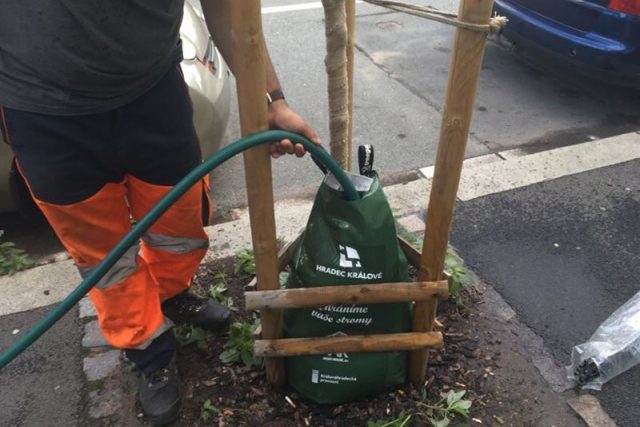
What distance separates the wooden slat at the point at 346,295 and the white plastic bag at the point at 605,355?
2.54 feet

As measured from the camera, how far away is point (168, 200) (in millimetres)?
1514

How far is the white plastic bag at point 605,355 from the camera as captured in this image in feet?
7.06

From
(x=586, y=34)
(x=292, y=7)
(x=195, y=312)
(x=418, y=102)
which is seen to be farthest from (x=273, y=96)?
(x=292, y=7)

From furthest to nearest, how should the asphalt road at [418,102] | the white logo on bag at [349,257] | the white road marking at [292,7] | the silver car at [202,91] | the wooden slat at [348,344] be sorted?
the white road marking at [292,7] → the asphalt road at [418,102] → the silver car at [202,91] → the wooden slat at [348,344] → the white logo on bag at [349,257]

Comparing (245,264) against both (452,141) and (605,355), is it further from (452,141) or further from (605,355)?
(605,355)

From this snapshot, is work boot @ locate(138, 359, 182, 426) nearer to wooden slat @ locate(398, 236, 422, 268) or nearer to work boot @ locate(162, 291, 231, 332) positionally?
work boot @ locate(162, 291, 231, 332)

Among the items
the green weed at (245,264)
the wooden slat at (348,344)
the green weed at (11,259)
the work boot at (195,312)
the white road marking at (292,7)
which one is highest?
the wooden slat at (348,344)

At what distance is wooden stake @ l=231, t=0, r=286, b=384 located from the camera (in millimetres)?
1402

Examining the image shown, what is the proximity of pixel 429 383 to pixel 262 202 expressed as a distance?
0.98 m

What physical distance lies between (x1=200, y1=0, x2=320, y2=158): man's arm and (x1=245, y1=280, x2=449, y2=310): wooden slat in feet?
1.43

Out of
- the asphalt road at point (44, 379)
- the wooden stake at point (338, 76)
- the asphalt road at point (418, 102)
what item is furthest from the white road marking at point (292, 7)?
the wooden stake at point (338, 76)

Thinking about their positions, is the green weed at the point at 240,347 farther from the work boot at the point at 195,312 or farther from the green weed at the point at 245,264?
the green weed at the point at 245,264

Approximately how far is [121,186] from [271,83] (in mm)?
587

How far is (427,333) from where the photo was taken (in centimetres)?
190
